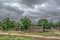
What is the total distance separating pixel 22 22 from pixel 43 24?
17.0 m

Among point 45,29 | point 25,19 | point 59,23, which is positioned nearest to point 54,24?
point 59,23

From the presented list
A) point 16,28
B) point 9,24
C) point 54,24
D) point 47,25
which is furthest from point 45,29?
point 54,24

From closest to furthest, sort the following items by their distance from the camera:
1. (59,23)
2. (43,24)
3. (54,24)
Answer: (43,24)
(59,23)
(54,24)

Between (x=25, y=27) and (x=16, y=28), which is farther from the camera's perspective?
(x=16, y=28)

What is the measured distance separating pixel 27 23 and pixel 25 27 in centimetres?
237

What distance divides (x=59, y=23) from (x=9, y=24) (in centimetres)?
4670

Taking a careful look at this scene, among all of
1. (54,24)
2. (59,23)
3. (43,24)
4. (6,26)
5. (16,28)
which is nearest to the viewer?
(6,26)

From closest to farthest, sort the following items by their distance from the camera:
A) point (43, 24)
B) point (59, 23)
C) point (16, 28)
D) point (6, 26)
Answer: point (6, 26) < point (43, 24) < point (16, 28) < point (59, 23)

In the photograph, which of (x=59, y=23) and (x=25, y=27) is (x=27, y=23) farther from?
(x=59, y=23)

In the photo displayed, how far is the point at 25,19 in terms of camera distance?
94.7 metres

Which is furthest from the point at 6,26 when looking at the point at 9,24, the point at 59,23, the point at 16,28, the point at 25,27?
the point at 59,23

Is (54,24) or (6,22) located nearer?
(6,22)

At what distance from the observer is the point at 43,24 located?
106 m

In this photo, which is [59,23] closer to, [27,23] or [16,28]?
[16,28]
